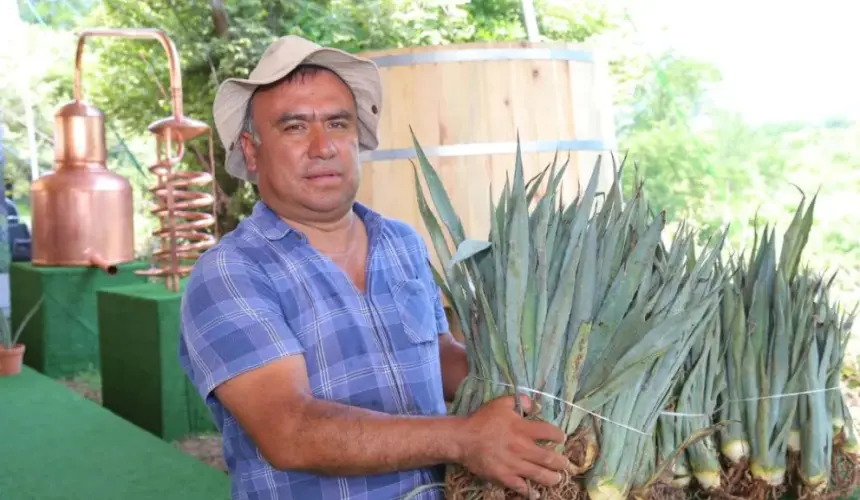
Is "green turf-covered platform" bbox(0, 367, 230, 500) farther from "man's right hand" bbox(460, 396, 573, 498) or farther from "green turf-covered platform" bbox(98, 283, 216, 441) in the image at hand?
"man's right hand" bbox(460, 396, 573, 498)

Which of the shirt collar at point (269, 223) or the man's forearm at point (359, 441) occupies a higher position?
the shirt collar at point (269, 223)

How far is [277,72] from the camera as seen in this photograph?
4.87 ft

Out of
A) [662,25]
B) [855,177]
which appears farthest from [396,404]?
[662,25]

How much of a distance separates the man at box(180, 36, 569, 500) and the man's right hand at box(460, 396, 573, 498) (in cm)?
10

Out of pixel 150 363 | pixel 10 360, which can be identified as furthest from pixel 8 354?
pixel 150 363

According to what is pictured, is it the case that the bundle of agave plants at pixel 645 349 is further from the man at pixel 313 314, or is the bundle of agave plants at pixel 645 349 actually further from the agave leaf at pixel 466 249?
the man at pixel 313 314

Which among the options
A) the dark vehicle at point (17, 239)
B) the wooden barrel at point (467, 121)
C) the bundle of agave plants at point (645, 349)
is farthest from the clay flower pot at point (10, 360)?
the dark vehicle at point (17, 239)

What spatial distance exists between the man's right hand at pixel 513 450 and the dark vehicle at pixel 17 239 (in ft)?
33.3

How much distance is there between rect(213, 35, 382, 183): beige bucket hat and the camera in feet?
4.88

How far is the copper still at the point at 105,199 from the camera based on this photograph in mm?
3793

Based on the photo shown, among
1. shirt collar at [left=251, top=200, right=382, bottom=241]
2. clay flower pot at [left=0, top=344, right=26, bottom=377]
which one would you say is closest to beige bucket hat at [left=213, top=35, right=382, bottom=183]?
shirt collar at [left=251, top=200, right=382, bottom=241]

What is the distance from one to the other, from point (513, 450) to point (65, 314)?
443 centimetres

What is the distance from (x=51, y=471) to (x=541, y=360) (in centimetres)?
220

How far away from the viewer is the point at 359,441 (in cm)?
116
